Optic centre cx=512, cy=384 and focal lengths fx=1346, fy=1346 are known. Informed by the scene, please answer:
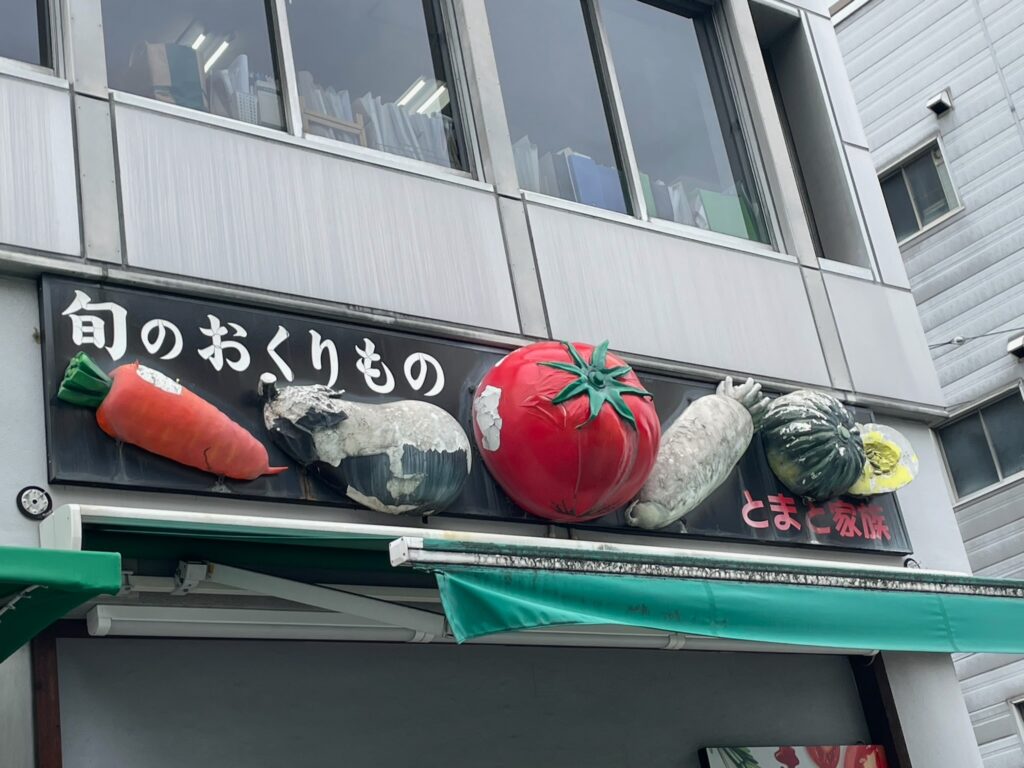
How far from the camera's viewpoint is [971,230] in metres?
18.4

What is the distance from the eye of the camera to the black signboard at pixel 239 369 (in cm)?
566

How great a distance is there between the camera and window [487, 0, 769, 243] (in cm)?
872

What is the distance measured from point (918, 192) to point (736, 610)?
48.5 ft

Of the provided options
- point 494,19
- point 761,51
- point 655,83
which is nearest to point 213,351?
point 494,19

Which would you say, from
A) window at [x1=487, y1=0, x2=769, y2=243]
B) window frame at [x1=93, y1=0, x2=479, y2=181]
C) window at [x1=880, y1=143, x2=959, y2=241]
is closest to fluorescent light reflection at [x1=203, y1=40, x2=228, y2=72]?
window frame at [x1=93, y1=0, x2=479, y2=181]

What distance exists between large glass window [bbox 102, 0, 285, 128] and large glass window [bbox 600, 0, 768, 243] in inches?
111

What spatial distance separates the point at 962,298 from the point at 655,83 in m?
10.2

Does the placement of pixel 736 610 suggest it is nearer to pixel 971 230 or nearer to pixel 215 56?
pixel 215 56

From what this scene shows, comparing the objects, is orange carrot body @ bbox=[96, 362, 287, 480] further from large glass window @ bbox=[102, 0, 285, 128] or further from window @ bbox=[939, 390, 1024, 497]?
window @ bbox=[939, 390, 1024, 497]

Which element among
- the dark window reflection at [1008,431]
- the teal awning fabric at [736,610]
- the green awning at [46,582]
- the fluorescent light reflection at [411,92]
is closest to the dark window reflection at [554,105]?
the fluorescent light reflection at [411,92]

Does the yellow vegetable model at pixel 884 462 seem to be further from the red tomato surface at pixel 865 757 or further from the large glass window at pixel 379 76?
the large glass window at pixel 379 76

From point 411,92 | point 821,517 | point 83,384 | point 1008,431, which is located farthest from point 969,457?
point 83,384

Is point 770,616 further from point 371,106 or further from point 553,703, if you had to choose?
point 371,106

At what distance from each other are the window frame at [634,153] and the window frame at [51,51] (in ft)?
9.07
